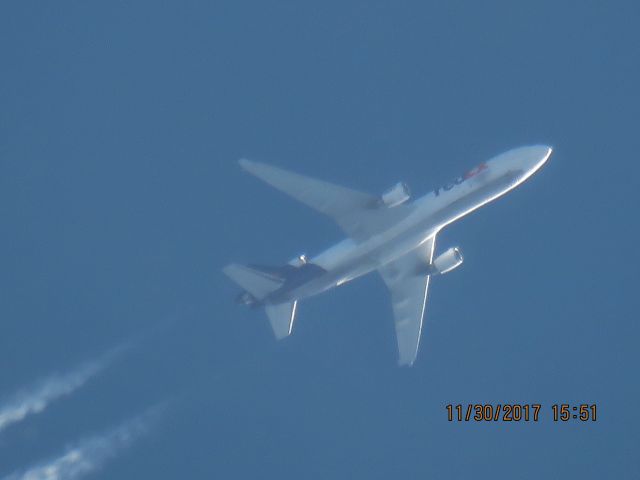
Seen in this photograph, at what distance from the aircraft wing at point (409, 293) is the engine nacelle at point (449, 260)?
1.42 m

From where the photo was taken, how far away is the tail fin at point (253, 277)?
70.7 meters

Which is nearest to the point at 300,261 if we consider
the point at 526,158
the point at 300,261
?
the point at 300,261

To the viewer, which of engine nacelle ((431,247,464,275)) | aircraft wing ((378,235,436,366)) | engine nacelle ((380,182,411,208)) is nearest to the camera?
engine nacelle ((380,182,411,208))

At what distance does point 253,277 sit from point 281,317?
3368 mm

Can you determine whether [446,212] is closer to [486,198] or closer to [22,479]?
[486,198]

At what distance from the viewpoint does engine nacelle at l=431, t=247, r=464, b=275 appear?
7212 cm

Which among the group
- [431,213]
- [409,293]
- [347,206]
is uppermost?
[347,206]

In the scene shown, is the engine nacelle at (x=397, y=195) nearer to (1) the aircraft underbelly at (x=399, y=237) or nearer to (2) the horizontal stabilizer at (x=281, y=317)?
(1) the aircraft underbelly at (x=399, y=237)

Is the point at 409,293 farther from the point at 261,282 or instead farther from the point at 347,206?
the point at 261,282

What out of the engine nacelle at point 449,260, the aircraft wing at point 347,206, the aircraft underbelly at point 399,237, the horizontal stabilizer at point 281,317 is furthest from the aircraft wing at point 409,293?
the horizontal stabilizer at point 281,317

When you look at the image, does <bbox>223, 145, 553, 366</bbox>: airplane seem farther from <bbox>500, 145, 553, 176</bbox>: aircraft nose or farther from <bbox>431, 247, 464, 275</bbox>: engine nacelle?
<bbox>431, 247, 464, 275</bbox>: engine nacelle

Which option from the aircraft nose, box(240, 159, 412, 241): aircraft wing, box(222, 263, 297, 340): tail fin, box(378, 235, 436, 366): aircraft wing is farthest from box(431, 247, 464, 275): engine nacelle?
box(222, 263, 297, 340): tail fin

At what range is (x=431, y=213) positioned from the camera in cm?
6944

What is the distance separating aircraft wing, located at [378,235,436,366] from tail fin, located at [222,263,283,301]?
318 inches
